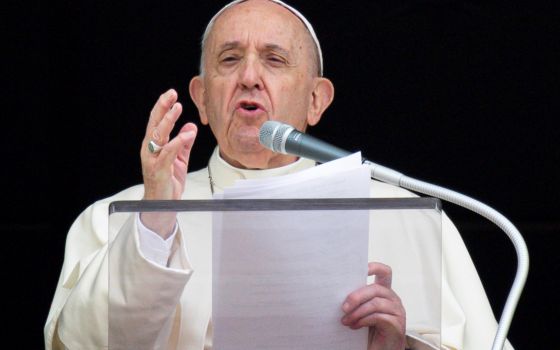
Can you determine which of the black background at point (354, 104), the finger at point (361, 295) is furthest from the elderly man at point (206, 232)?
the black background at point (354, 104)

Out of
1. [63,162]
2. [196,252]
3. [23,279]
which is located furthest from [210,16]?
[196,252]

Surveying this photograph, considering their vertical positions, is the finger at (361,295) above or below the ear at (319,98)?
below

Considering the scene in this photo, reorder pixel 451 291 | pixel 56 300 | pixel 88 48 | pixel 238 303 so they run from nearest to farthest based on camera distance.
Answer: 1. pixel 238 303
2. pixel 56 300
3. pixel 451 291
4. pixel 88 48

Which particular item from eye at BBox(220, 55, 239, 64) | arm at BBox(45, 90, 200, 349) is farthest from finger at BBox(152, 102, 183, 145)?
eye at BBox(220, 55, 239, 64)

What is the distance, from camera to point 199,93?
389 centimetres

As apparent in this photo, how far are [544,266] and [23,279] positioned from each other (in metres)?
1.63

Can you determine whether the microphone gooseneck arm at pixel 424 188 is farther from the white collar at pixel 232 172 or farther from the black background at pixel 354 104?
the black background at pixel 354 104

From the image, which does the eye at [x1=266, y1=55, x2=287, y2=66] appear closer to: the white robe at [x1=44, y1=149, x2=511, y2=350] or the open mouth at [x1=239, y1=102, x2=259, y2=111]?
the open mouth at [x1=239, y1=102, x2=259, y2=111]

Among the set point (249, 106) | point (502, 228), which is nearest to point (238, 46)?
point (249, 106)

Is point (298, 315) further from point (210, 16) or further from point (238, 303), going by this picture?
point (210, 16)

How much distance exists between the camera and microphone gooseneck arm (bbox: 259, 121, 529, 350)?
2.28 metres

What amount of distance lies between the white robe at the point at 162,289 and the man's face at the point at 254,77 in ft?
0.48

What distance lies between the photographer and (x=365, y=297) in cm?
224

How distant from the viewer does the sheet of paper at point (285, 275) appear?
2207 millimetres
